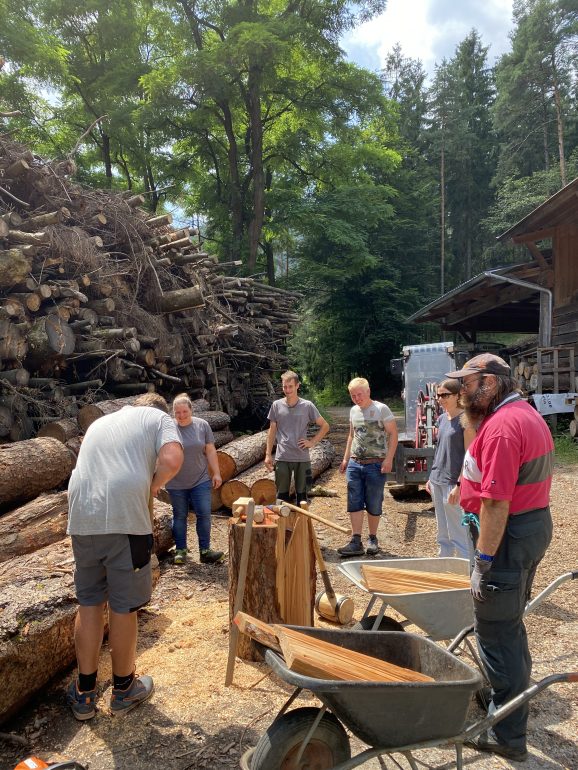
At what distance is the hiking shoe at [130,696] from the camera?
314 centimetres

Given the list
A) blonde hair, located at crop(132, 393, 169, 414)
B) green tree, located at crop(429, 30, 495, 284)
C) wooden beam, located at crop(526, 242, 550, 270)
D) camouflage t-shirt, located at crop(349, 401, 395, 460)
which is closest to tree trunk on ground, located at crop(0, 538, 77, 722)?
blonde hair, located at crop(132, 393, 169, 414)

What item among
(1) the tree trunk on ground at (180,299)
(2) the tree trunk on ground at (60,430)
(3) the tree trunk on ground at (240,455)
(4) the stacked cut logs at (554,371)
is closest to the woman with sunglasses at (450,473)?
(3) the tree trunk on ground at (240,455)

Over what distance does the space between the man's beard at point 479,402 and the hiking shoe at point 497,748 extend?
1631 millimetres

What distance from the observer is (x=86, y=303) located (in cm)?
889

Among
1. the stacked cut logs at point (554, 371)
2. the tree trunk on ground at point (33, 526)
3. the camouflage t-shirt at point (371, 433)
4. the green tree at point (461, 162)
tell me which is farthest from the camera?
the green tree at point (461, 162)

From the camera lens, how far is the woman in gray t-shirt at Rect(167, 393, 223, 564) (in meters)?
5.68

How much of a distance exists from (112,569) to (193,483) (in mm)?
2594

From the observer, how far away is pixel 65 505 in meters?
5.32

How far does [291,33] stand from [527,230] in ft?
39.6

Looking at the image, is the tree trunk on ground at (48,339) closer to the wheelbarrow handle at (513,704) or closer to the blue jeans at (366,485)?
the blue jeans at (366,485)

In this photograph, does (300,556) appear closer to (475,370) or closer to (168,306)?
(475,370)

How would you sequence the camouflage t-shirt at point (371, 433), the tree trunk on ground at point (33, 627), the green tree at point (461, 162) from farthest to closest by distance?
1. the green tree at point (461, 162)
2. the camouflage t-shirt at point (371, 433)
3. the tree trunk on ground at point (33, 627)

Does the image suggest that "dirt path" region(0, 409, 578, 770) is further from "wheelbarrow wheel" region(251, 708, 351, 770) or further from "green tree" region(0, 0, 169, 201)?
"green tree" region(0, 0, 169, 201)

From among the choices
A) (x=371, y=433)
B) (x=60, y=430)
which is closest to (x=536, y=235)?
(x=371, y=433)
